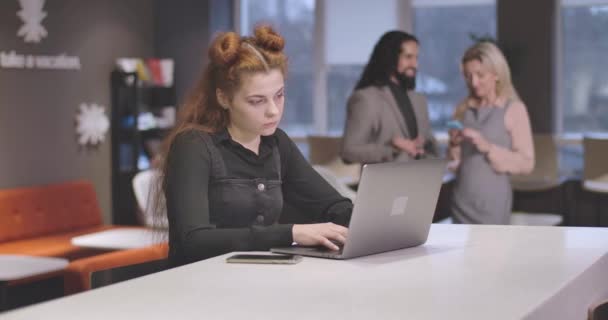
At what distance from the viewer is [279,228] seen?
2.60 metres

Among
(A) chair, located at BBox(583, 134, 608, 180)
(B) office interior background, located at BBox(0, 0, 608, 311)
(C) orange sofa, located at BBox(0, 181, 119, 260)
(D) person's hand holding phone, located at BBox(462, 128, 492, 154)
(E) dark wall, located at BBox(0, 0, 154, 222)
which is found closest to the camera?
(D) person's hand holding phone, located at BBox(462, 128, 492, 154)

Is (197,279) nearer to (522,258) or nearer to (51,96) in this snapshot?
(522,258)

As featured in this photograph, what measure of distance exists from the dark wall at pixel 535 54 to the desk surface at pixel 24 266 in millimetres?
5768

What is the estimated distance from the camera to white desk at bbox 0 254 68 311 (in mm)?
4816

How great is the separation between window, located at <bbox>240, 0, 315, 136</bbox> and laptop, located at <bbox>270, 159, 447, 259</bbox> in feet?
27.5

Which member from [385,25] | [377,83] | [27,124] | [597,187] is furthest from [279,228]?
[385,25]

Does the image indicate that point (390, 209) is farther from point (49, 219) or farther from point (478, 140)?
point (49, 219)

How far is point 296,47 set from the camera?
11.2 meters

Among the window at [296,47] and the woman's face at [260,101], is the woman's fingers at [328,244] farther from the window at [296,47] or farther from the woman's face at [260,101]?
the window at [296,47]

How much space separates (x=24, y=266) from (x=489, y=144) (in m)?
2.51

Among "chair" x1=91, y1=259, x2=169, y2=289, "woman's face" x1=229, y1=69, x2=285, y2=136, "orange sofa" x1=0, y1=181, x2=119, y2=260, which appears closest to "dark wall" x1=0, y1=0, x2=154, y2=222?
"orange sofa" x1=0, y1=181, x2=119, y2=260

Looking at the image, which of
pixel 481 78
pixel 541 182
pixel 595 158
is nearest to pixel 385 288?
pixel 481 78

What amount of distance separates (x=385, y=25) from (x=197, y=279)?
8715 mm

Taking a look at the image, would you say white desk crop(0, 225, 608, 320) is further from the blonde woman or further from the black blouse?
the blonde woman
